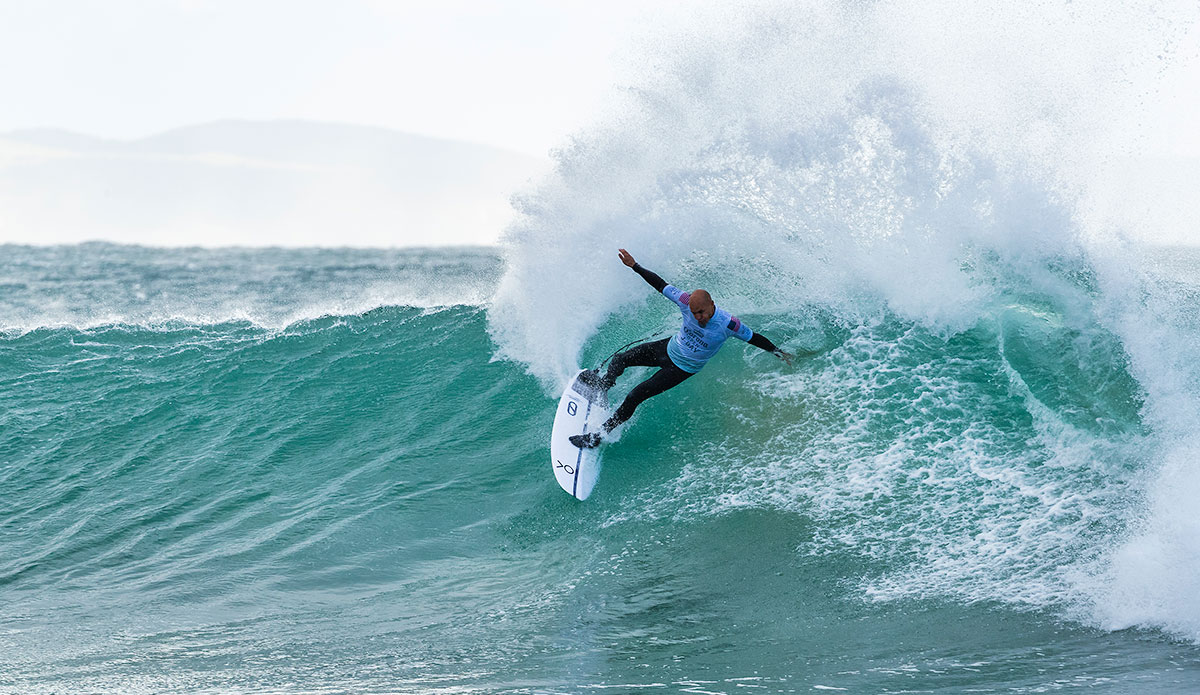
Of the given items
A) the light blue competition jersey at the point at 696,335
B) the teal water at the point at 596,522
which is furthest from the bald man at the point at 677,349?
the teal water at the point at 596,522

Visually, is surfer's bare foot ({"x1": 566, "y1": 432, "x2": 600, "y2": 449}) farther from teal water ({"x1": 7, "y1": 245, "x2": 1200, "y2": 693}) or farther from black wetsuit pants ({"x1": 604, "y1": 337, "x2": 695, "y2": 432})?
teal water ({"x1": 7, "y1": 245, "x2": 1200, "y2": 693})

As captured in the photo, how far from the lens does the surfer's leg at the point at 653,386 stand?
677cm

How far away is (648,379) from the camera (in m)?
6.93

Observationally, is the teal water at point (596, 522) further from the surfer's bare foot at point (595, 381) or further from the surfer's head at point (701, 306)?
the surfer's head at point (701, 306)

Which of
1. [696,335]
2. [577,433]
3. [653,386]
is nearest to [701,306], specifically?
[696,335]

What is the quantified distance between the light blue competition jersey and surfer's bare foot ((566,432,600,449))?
889mm

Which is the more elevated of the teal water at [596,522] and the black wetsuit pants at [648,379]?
the black wetsuit pants at [648,379]

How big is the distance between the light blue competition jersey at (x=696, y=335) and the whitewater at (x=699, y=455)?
35.0 inches

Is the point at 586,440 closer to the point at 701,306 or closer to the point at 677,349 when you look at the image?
the point at 677,349

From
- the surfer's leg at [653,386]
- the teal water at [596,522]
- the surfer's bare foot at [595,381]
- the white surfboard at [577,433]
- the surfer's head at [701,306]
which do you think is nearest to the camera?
the teal water at [596,522]

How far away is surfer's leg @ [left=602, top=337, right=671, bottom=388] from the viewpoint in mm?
6938

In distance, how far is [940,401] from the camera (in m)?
6.95

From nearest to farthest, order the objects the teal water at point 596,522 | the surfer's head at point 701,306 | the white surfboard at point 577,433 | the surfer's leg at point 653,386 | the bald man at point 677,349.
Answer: the teal water at point 596,522 < the surfer's head at point 701,306 < the bald man at point 677,349 < the surfer's leg at point 653,386 < the white surfboard at point 577,433

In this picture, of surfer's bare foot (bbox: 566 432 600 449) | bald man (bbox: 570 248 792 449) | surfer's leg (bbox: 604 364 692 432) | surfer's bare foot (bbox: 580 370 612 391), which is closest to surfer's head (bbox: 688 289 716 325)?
bald man (bbox: 570 248 792 449)
